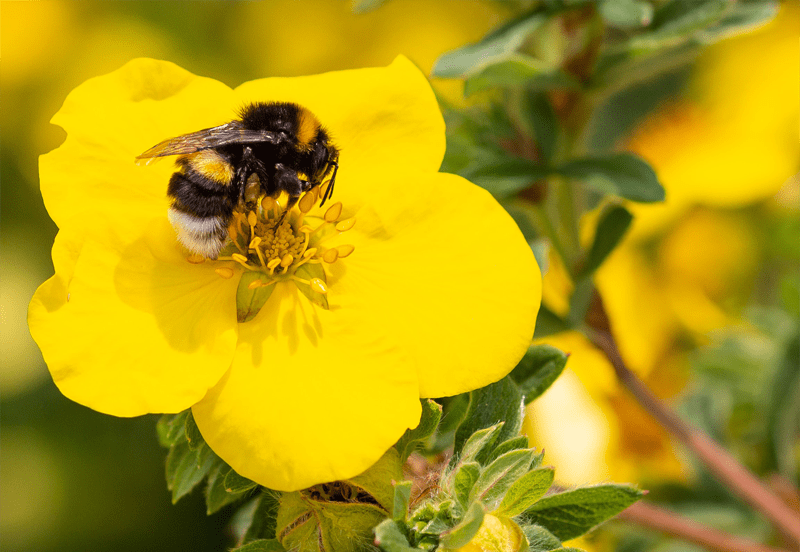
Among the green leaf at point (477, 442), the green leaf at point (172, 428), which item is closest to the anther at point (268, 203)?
the green leaf at point (172, 428)

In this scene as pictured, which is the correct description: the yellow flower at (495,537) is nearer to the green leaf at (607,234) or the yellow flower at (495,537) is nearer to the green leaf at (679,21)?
→ the green leaf at (607,234)

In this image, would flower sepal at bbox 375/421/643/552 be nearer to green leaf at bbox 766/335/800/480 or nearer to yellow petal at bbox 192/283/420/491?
yellow petal at bbox 192/283/420/491

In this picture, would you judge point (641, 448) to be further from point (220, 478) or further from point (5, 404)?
point (5, 404)

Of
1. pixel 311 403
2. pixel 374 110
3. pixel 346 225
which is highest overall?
pixel 374 110

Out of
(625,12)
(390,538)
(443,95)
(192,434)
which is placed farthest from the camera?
(443,95)

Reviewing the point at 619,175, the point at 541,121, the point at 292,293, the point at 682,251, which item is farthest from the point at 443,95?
the point at 682,251

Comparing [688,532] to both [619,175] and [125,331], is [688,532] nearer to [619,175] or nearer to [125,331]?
[619,175]
